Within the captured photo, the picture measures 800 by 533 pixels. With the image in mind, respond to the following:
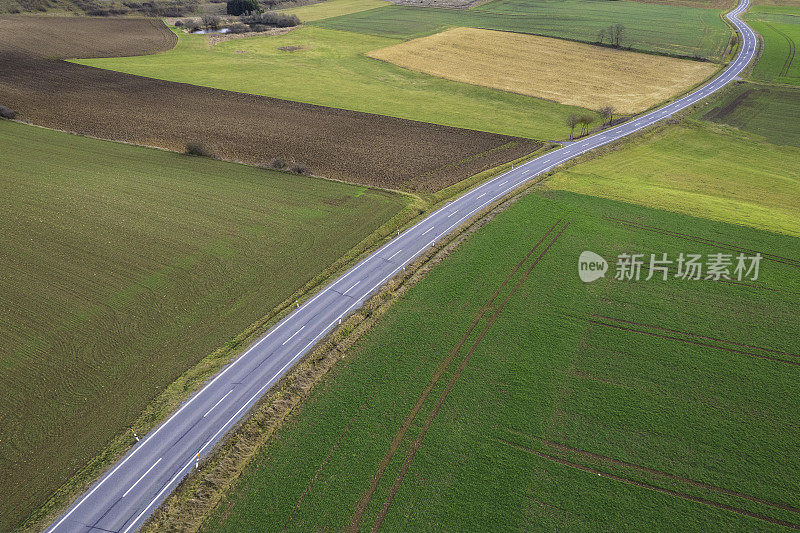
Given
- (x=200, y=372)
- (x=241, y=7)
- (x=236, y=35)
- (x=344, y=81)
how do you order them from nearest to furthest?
(x=200, y=372), (x=344, y=81), (x=236, y=35), (x=241, y=7)

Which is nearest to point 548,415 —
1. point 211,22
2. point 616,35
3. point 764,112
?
point 764,112

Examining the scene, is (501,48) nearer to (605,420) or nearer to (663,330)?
(663,330)

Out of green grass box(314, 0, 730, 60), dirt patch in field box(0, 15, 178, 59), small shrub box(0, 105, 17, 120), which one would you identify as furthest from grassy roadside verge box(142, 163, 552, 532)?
green grass box(314, 0, 730, 60)

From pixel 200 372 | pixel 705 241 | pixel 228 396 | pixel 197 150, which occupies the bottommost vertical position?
pixel 228 396

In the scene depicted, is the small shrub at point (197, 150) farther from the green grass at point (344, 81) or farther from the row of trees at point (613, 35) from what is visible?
the row of trees at point (613, 35)

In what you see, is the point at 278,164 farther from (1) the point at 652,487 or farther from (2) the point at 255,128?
(1) the point at 652,487

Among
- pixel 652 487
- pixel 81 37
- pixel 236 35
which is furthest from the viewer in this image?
pixel 236 35
